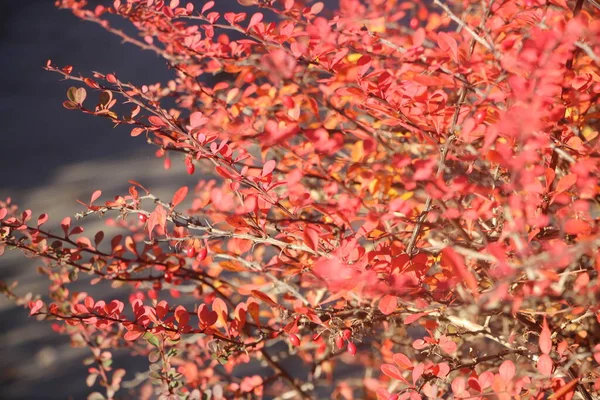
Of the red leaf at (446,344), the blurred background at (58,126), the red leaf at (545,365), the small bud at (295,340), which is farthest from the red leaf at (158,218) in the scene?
the blurred background at (58,126)

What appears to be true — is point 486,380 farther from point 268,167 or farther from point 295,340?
point 268,167

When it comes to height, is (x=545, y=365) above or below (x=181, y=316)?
above

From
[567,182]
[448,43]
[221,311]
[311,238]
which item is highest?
[448,43]

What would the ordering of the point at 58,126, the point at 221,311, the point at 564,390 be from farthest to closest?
the point at 58,126, the point at 221,311, the point at 564,390

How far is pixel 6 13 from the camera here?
231 centimetres

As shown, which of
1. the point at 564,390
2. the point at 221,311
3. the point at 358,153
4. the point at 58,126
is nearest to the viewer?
the point at 564,390

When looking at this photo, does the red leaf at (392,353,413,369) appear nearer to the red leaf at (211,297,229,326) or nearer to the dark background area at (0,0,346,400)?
the red leaf at (211,297,229,326)

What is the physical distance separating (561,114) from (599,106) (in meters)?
0.60

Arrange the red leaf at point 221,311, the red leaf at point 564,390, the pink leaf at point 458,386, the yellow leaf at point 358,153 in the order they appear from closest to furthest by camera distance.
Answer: the red leaf at point 564,390 → the pink leaf at point 458,386 → the red leaf at point 221,311 → the yellow leaf at point 358,153

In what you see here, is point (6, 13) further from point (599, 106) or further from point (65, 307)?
point (599, 106)

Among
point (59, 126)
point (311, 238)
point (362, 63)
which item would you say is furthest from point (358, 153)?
point (59, 126)

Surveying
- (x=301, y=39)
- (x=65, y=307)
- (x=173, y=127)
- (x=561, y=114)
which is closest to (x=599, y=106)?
(x=561, y=114)

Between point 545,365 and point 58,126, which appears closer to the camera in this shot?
point 545,365

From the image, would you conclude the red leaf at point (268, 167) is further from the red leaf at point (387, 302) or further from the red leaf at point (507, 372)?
the red leaf at point (507, 372)
